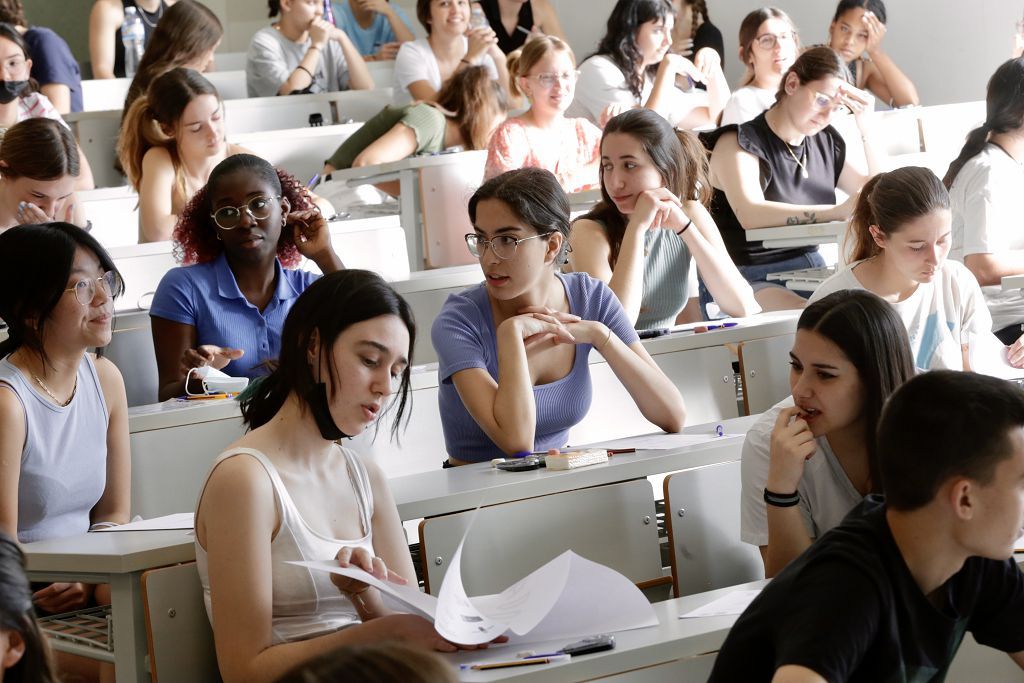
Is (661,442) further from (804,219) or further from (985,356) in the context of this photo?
(804,219)

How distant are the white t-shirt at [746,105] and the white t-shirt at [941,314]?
2.60 metres

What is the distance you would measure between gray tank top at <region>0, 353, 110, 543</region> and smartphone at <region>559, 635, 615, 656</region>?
38.8 inches

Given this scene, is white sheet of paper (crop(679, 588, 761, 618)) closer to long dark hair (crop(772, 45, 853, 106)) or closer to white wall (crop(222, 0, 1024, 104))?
long dark hair (crop(772, 45, 853, 106))

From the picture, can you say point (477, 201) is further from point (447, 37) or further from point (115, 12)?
point (115, 12)

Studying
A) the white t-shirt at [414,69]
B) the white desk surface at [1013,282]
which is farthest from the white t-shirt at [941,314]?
the white t-shirt at [414,69]

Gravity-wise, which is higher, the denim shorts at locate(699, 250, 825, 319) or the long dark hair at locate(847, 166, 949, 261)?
the long dark hair at locate(847, 166, 949, 261)

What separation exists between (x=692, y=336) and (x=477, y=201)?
779 mm

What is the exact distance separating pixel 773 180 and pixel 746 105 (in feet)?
3.35

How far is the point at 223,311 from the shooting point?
3.14 m

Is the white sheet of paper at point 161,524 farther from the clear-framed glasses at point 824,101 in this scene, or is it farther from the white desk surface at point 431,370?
the clear-framed glasses at point 824,101

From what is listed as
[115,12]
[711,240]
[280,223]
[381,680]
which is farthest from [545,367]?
[115,12]

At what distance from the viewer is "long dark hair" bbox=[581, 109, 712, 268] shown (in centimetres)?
353

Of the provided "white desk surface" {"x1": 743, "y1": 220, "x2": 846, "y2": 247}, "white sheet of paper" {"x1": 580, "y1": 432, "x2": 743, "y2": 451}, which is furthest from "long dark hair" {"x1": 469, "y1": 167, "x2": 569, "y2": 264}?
"white desk surface" {"x1": 743, "y1": 220, "x2": 846, "y2": 247}

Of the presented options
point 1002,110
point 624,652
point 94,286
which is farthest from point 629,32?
point 624,652
